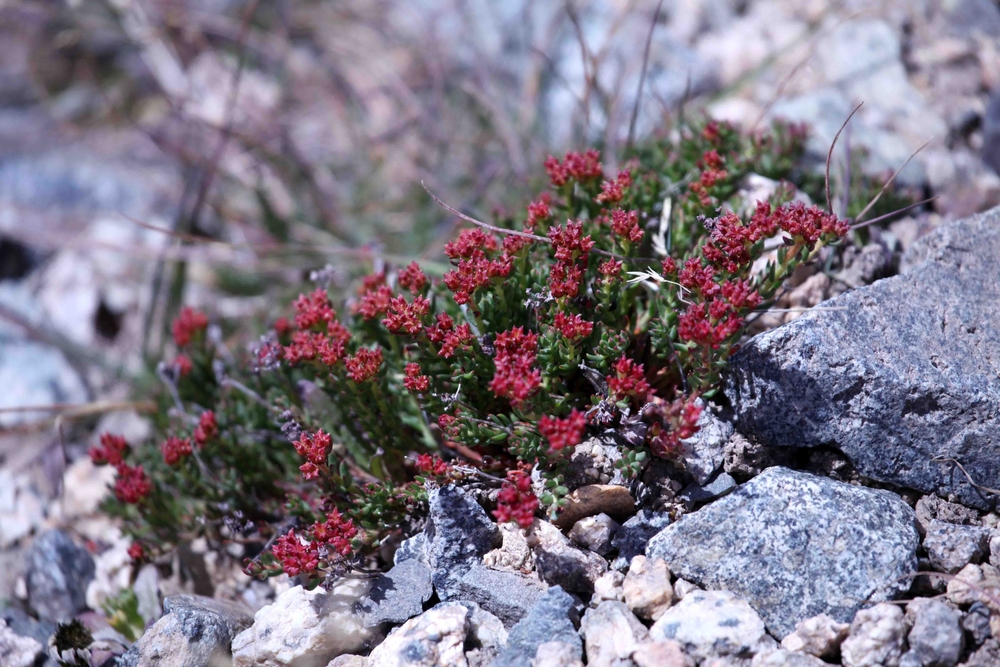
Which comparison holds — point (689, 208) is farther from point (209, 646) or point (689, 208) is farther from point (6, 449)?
point (6, 449)

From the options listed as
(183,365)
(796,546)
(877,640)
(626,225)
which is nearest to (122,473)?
(183,365)

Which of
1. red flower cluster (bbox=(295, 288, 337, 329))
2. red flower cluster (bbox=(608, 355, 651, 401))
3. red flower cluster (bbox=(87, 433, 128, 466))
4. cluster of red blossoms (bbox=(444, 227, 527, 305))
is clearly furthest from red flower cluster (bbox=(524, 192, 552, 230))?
red flower cluster (bbox=(87, 433, 128, 466))

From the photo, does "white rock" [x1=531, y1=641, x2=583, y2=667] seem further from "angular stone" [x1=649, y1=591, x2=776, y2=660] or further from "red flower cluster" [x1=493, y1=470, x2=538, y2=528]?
"red flower cluster" [x1=493, y1=470, x2=538, y2=528]

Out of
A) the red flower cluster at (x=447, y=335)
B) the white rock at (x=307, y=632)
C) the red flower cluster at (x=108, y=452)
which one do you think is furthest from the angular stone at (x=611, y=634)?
the red flower cluster at (x=108, y=452)

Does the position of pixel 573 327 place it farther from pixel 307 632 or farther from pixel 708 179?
pixel 307 632

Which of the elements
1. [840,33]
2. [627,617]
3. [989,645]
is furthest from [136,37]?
[989,645]

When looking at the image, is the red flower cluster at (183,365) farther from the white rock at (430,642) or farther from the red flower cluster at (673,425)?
the red flower cluster at (673,425)
